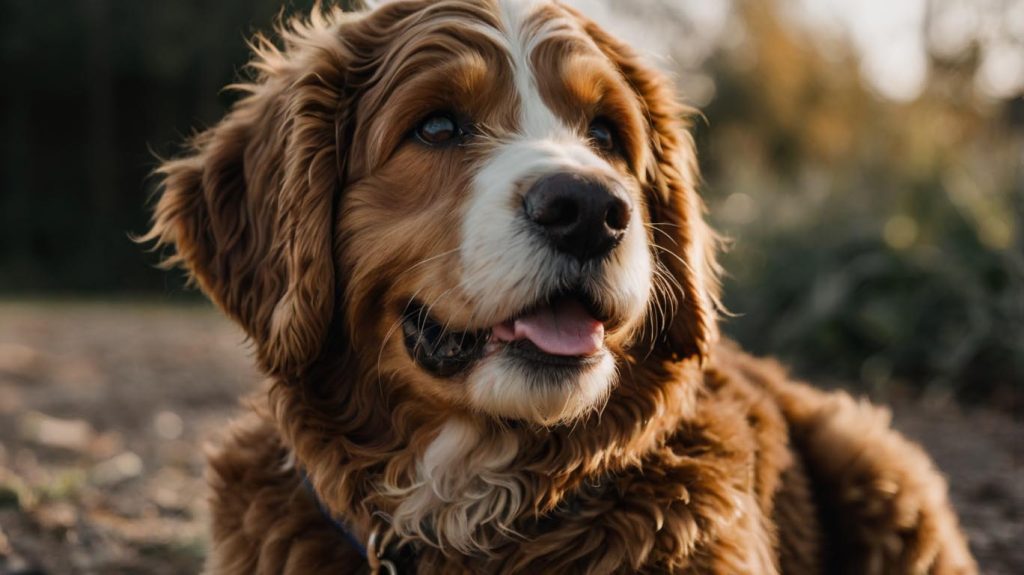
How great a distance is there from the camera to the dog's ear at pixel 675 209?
11.0 feet

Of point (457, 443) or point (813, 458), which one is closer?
point (457, 443)

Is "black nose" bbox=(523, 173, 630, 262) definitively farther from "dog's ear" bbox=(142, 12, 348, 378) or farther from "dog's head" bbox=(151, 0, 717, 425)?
"dog's ear" bbox=(142, 12, 348, 378)

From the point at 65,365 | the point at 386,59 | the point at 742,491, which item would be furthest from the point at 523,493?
the point at 65,365

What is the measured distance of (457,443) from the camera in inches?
126

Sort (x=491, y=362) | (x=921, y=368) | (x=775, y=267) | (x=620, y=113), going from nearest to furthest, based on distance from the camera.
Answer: (x=491, y=362)
(x=620, y=113)
(x=921, y=368)
(x=775, y=267)

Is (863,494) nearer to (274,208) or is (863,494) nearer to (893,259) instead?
(274,208)

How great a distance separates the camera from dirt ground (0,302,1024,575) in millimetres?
4602

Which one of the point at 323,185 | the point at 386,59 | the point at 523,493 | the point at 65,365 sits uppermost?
the point at 386,59

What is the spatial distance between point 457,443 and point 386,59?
51.5 inches

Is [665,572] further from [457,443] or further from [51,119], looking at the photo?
[51,119]

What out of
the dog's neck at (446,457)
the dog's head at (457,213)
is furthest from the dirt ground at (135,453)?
the dog's head at (457,213)

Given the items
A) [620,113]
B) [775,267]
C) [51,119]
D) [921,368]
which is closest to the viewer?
[620,113]

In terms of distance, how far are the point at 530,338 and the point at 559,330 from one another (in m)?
0.10

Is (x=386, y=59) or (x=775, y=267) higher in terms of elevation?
(x=386, y=59)
